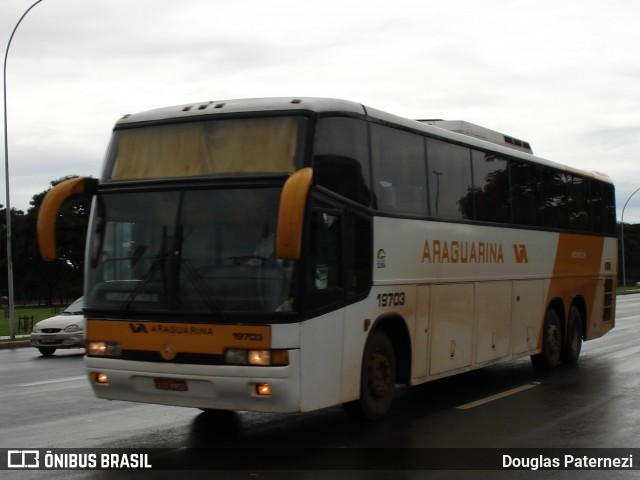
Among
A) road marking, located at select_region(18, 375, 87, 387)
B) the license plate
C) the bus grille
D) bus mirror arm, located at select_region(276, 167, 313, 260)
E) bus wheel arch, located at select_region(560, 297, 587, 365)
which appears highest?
bus mirror arm, located at select_region(276, 167, 313, 260)

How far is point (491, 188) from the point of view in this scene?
13.0m

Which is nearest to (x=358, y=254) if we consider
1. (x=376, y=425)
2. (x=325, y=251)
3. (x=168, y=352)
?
(x=325, y=251)

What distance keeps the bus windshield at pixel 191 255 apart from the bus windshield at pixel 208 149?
0.81 feet

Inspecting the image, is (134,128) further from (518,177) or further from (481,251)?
(518,177)

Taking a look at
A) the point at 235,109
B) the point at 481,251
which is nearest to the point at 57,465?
the point at 235,109

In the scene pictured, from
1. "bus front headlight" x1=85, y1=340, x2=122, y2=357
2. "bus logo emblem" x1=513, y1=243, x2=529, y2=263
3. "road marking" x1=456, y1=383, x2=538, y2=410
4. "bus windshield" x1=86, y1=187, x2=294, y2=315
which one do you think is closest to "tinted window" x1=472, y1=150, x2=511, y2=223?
"bus logo emblem" x1=513, y1=243, x2=529, y2=263

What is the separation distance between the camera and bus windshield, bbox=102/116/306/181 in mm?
8438

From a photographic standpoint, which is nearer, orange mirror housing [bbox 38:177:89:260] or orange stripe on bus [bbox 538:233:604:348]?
orange mirror housing [bbox 38:177:89:260]

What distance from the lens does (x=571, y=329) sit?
1596 cm

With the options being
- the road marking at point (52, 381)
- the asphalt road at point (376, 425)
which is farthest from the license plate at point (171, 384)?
the road marking at point (52, 381)

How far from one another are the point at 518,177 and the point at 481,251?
213 centimetres

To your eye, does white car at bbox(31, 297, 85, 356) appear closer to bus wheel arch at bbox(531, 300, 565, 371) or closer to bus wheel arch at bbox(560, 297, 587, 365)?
bus wheel arch at bbox(531, 300, 565, 371)

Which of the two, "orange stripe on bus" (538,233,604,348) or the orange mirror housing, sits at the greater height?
the orange mirror housing

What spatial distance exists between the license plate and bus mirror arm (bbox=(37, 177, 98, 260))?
66.4 inches
